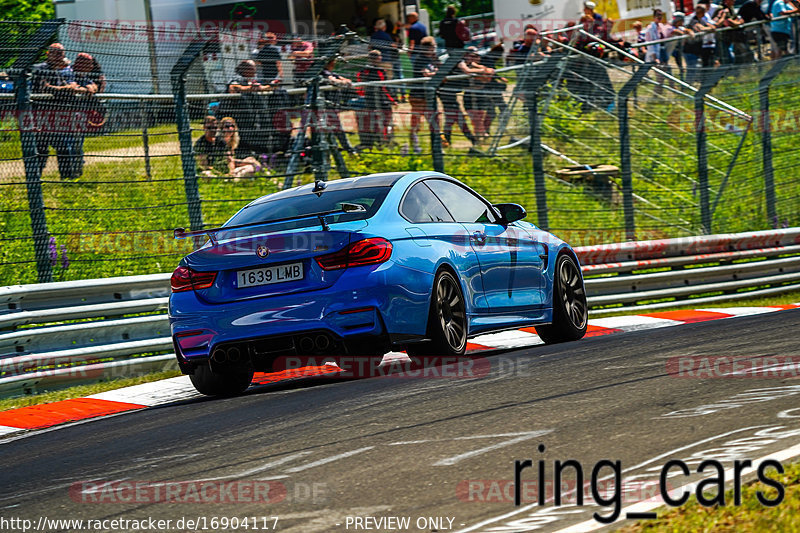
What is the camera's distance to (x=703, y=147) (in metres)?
16.4

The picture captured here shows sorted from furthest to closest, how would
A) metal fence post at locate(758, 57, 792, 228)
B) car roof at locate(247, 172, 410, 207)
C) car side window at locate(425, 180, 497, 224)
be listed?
1. metal fence post at locate(758, 57, 792, 228)
2. car side window at locate(425, 180, 497, 224)
3. car roof at locate(247, 172, 410, 207)

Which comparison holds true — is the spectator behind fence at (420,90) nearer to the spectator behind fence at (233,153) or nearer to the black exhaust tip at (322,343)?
the spectator behind fence at (233,153)

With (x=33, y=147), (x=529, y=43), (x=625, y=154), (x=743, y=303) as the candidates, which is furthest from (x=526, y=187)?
(x=33, y=147)

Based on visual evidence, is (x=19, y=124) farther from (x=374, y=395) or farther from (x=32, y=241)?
(x=374, y=395)

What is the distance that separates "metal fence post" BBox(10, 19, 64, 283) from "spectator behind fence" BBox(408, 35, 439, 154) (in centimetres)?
435

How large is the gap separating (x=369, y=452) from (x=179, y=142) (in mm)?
6685

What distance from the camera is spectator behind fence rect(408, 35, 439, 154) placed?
13320 mm

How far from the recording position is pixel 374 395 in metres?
6.92

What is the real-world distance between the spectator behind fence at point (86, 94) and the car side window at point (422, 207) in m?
3.54

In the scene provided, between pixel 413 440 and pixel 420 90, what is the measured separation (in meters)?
8.48

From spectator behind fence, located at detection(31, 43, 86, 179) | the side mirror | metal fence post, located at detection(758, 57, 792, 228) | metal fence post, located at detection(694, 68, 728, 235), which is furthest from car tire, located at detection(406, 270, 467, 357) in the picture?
metal fence post, located at detection(758, 57, 792, 228)

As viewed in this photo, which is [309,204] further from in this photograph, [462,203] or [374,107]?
[374,107]

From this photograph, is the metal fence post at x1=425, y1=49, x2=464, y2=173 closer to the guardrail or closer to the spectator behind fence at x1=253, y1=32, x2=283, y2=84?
the spectator behind fence at x1=253, y1=32, x2=283, y2=84

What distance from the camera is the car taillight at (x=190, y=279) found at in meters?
7.69
